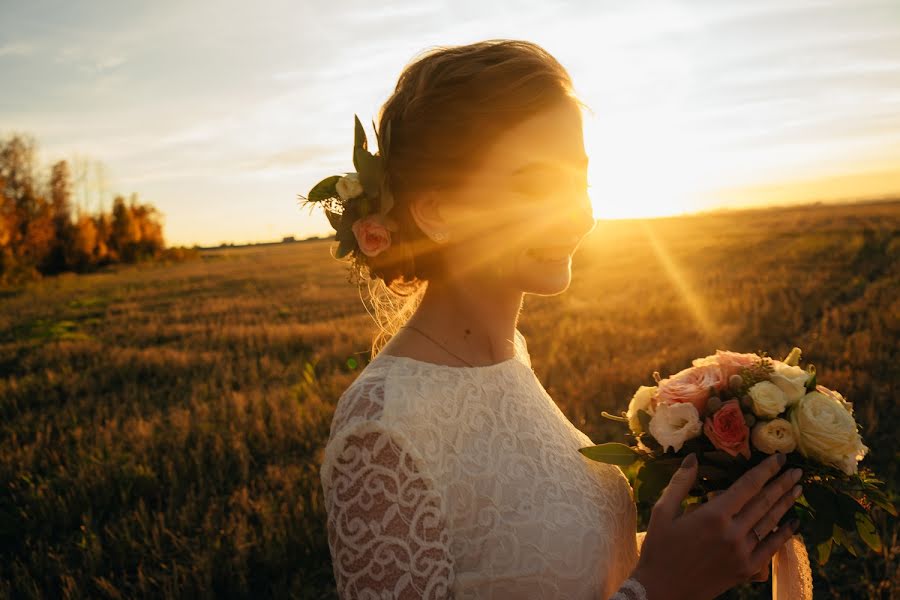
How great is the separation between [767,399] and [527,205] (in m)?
0.95

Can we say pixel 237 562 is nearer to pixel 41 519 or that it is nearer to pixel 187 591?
pixel 187 591

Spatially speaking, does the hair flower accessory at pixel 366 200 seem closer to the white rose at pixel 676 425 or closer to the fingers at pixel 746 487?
the white rose at pixel 676 425

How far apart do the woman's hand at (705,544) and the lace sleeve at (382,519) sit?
21.1 inches

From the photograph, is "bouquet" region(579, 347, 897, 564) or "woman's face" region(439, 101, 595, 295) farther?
"woman's face" region(439, 101, 595, 295)

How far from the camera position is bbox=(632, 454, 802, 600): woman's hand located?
4.69ft

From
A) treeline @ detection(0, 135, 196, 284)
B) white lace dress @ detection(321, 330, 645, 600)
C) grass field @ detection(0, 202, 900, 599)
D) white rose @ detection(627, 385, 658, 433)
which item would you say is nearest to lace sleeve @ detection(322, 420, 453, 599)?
white lace dress @ detection(321, 330, 645, 600)

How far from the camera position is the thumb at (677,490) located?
1.48 meters

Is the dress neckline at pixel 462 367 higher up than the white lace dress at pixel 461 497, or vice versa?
the dress neckline at pixel 462 367

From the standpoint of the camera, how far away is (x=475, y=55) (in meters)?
1.85

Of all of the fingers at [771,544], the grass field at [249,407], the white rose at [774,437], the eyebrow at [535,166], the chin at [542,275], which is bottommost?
the grass field at [249,407]

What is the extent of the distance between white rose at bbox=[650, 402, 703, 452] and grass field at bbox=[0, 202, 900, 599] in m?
1.41

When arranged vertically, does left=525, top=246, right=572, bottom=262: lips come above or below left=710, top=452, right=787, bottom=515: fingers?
above

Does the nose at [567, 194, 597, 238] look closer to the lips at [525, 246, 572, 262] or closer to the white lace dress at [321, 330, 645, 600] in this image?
the lips at [525, 246, 572, 262]

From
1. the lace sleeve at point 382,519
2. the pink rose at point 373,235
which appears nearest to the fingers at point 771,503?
the lace sleeve at point 382,519
